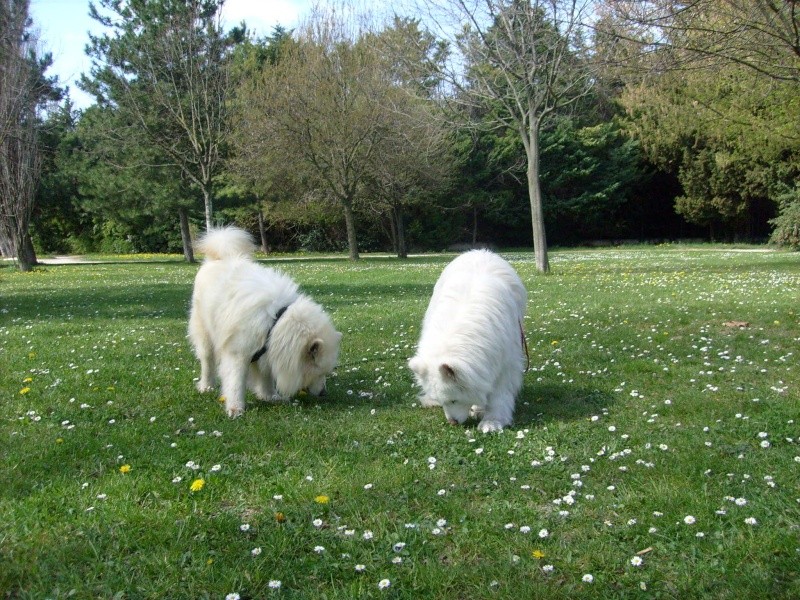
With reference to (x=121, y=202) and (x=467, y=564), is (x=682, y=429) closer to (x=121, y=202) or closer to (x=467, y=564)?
(x=467, y=564)

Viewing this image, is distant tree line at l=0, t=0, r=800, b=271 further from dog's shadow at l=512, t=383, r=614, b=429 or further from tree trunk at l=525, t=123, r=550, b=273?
dog's shadow at l=512, t=383, r=614, b=429

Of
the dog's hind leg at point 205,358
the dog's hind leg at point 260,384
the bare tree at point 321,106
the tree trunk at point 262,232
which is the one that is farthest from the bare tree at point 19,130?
the dog's hind leg at point 260,384

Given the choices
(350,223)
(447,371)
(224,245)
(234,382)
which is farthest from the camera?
(350,223)

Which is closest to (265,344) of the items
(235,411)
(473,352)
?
→ (235,411)

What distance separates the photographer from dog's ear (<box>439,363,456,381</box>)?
576 cm

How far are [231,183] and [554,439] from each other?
126 ft

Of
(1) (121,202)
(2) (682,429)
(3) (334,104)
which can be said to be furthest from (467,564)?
(1) (121,202)

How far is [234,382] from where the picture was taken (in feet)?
22.0

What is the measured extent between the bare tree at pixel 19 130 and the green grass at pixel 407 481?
804 inches

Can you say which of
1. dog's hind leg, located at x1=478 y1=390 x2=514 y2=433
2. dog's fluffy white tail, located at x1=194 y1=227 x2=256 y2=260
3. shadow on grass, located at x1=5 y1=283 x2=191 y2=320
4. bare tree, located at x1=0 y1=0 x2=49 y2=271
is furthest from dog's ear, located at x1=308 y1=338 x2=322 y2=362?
bare tree, located at x1=0 y1=0 x2=49 y2=271

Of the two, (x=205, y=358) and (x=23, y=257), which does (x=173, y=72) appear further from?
(x=205, y=358)

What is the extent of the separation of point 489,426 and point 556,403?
1.22 meters

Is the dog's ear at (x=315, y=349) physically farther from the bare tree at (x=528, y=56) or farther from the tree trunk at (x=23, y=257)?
the tree trunk at (x=23, y=257)

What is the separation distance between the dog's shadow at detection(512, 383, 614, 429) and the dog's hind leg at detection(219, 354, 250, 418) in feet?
9.11
